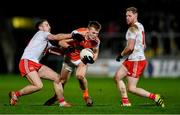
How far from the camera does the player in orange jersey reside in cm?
1697

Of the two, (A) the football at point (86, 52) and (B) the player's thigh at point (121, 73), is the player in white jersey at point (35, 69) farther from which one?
(B) the player's thigh at point (121, 73)

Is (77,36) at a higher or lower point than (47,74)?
higher

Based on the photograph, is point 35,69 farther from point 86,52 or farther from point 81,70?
point 86,52

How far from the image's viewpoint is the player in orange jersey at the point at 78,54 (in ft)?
55.7

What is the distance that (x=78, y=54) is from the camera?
17547 mm

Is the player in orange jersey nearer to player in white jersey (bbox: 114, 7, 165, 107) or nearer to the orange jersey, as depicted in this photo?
the orange jersey

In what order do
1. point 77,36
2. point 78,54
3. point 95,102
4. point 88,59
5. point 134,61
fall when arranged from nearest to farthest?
point 77,36
point 88,59
point 134,61
point 78,54
point 95,102

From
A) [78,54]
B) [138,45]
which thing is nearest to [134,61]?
[138,45]

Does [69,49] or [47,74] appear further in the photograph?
[69,49]

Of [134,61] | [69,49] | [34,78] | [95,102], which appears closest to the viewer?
[34,78]

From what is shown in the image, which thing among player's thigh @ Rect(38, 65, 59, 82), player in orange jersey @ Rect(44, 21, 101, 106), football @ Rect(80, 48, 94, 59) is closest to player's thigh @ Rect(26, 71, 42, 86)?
player's thigh @ Rect(38, 65, 59, 82)

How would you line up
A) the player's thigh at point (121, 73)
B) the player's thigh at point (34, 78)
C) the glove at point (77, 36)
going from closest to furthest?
the glove at point (77, 36)
the player's thigh at point (34, 78)
the player's thigh at point (121, 73)

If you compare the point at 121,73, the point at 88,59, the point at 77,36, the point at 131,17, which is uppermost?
the point at 131,17

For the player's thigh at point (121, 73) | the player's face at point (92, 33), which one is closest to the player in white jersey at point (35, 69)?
the player's face at point (92, 33)
